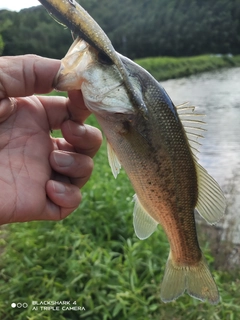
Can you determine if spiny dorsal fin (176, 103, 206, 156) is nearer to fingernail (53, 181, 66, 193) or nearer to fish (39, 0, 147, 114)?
fish (39, 0, 147, 114)

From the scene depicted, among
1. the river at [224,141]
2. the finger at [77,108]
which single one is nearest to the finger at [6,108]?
the finger at [77,108]

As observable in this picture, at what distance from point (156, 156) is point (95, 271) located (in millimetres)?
1989

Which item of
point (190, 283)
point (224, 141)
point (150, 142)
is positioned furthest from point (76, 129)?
point (224, 141)

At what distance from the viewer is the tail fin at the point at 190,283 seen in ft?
6.72

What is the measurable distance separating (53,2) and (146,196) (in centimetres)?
106

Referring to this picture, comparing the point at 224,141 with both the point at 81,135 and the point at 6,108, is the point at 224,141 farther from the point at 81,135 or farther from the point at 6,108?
the point at 6,108

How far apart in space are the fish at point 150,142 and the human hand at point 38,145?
25cm

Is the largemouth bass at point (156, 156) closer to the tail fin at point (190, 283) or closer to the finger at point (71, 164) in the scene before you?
the tail fin at point (190, 283)

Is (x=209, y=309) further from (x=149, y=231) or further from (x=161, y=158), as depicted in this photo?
(x=161, y=158)

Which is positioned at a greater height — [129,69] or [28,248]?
[129,69]

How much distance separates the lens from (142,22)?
4106 centimetres

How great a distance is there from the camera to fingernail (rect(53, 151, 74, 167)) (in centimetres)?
213

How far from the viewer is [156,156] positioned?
6.07 feet

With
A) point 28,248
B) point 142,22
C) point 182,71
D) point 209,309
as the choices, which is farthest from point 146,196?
point 142,22
